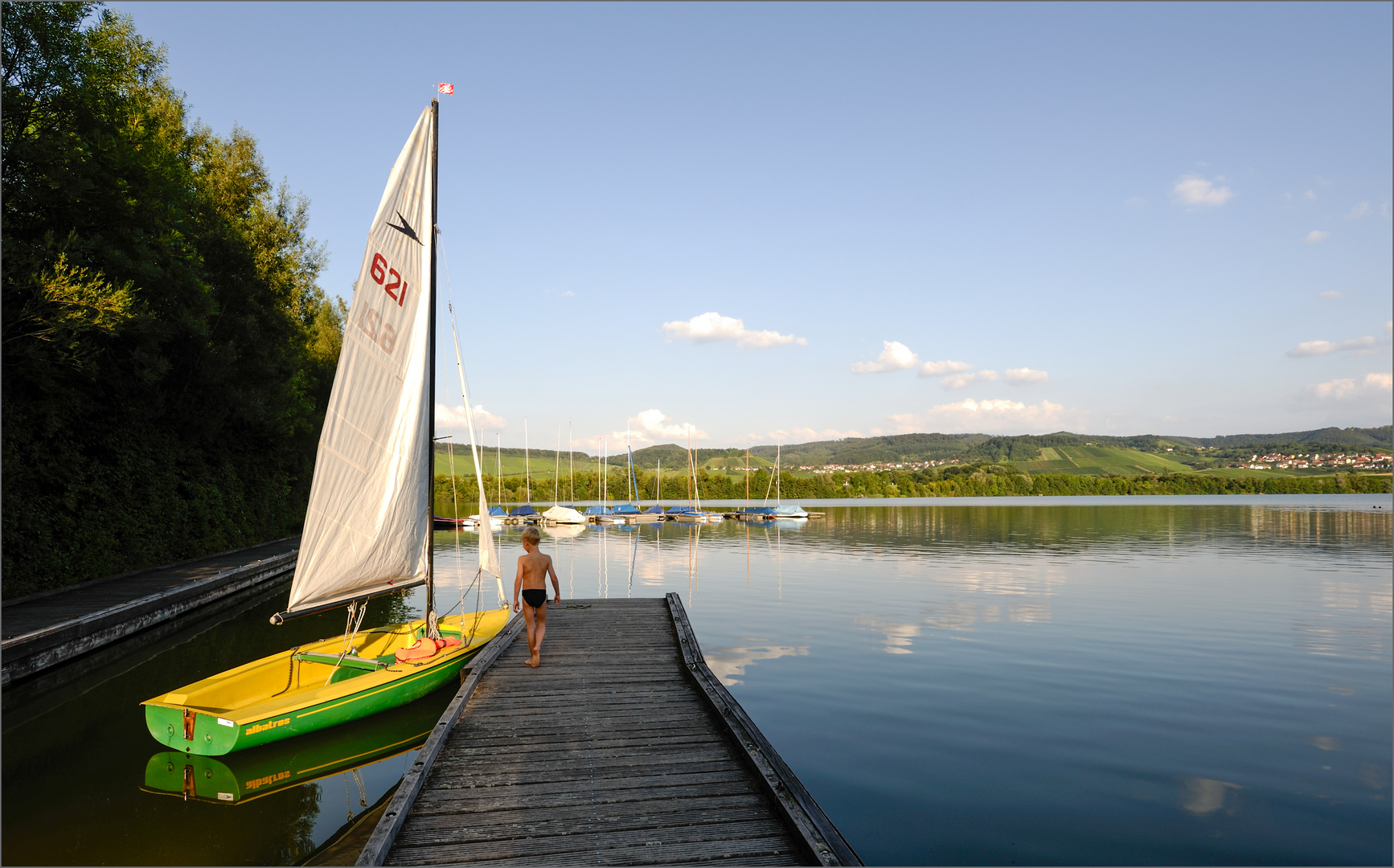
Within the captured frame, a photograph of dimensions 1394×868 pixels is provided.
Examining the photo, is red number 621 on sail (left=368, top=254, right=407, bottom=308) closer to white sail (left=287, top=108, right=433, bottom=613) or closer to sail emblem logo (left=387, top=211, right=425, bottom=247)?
white sail (left=287, top=108, right=433, bottom=613)

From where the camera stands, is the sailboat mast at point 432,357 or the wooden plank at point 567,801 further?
the sailboat mast at point 432,357

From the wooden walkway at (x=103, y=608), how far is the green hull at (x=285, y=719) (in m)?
4.23

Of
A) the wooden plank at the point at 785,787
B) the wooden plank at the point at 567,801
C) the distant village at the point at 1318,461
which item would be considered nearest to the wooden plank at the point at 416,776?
the wooden plank at the point at 567,801

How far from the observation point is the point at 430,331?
10781 mm

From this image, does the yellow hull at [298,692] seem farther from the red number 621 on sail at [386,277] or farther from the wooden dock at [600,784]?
the red number 621 on sail at [386,277]

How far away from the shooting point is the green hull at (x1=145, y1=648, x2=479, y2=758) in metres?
7.85

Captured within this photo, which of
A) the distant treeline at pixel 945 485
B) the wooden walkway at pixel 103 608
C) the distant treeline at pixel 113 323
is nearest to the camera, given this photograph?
Answer: the wooden walkway at pixel 103 608

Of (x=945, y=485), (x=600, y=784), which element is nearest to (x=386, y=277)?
(x=600, y=784)

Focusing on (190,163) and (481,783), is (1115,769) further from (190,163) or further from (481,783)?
(190,163)

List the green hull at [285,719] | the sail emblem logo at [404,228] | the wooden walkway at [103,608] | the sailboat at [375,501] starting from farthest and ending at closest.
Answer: the wooden walkway at [103,608]
the sail emblem logo at [404,228]
the sailboat at [375,501]
the green hull at [285,719]

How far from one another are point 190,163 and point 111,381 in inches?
607

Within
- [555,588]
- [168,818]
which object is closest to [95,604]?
[168,818]

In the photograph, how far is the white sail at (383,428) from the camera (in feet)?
31.0

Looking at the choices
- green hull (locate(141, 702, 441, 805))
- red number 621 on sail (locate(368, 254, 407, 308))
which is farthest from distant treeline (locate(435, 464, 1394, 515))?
green hull (locate(141, 702, 441, 805))
